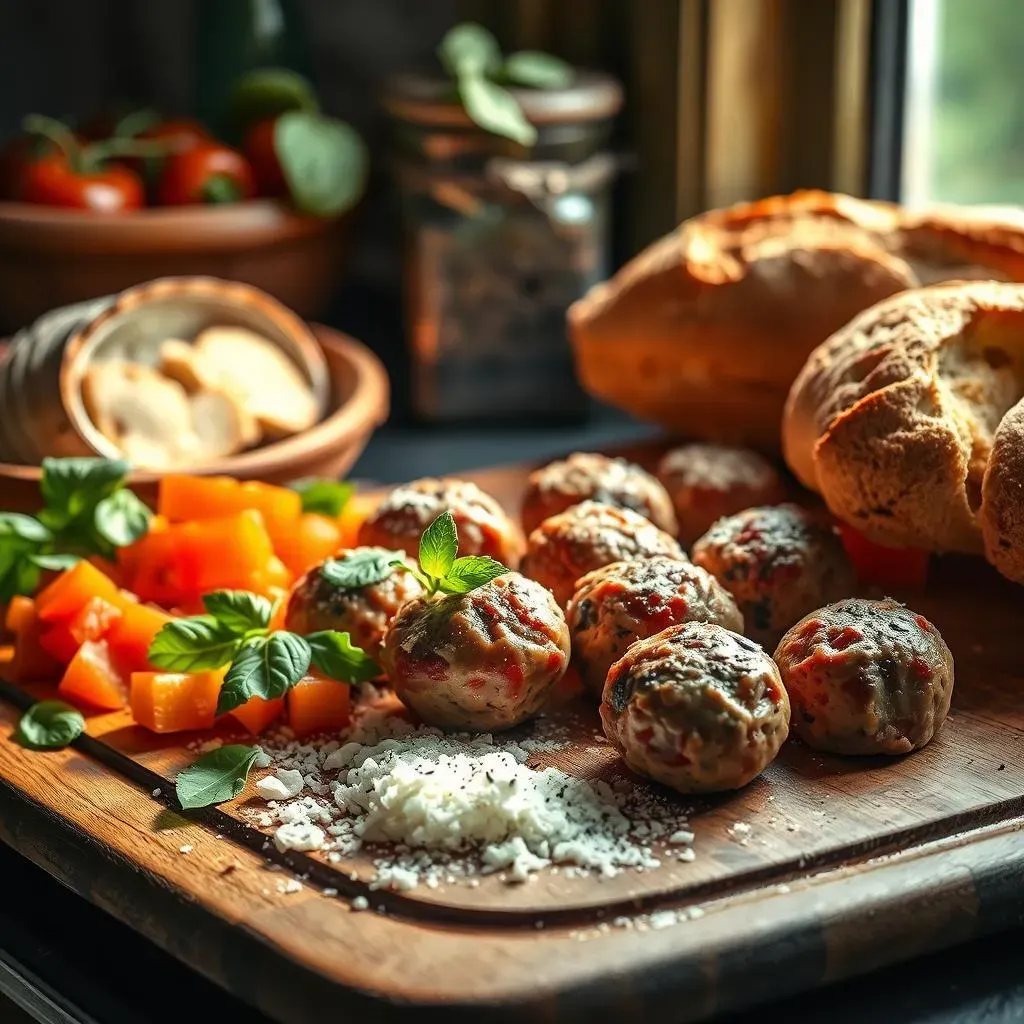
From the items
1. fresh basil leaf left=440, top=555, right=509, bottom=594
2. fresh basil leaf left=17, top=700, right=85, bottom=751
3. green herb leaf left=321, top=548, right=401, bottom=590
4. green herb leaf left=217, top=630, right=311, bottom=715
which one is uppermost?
fresh basil leaf left=440, top=555, right=509, bottom=594

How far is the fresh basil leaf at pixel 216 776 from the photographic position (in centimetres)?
151

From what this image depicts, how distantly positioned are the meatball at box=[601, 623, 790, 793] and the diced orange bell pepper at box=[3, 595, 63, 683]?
675 millimetres

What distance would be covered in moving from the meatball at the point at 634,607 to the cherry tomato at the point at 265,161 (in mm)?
1390

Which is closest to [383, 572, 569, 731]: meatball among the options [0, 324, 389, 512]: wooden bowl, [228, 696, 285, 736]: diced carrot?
[228, 696, 285, 736]: diced carrot

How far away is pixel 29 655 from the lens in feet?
5.92

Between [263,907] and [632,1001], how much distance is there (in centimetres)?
32

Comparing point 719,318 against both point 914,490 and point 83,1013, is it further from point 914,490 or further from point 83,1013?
point 83,1013

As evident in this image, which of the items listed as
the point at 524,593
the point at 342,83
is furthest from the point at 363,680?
the point at 342,83

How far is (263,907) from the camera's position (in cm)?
134

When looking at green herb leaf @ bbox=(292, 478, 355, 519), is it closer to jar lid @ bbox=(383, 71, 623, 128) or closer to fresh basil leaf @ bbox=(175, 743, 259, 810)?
fresh basil leaf @ bbox=(175, 743, 259, 810)

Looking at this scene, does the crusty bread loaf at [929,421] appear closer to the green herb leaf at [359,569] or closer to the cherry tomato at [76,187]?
the green herb leaf at [359,569]

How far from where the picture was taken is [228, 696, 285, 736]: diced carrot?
164cm

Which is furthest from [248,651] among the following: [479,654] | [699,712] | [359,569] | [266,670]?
[699,712]

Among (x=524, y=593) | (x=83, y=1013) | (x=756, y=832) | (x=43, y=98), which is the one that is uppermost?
(x=43, y=98)
